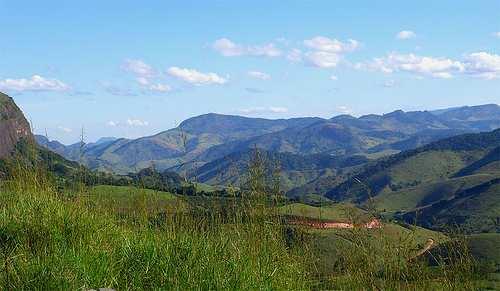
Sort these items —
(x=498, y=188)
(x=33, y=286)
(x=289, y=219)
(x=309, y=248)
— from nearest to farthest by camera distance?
1. (x=33, y=286)
2. (x=309, y=248)
3. (x=289, y=219)
4. (x=498, y=188)

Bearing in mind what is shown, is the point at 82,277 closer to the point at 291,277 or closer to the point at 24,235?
the point at 24,235

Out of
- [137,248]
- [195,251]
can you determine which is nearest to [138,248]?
[137,248]

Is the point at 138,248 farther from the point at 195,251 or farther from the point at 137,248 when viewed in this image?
the point at 195,251

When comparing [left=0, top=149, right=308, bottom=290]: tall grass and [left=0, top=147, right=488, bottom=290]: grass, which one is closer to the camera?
[left=0, top=149, right=308, bottom=290]: tall grass

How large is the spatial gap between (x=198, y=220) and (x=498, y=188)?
201 m

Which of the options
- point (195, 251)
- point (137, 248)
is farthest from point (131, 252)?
point (195, 251)

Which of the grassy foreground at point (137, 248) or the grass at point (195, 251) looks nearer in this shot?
the grassy foreground at point (137, 248)

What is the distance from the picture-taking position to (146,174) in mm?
10266

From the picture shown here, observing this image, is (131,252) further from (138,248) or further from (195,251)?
(195,251)

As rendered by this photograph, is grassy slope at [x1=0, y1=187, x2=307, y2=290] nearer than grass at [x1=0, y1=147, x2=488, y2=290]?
Yes

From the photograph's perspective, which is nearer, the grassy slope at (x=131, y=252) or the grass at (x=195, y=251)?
the grassy slope at (x=131, y=252)

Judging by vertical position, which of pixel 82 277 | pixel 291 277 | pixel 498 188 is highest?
pixel 82 277

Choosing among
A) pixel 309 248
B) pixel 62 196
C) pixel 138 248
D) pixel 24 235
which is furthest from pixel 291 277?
pixel 62 196

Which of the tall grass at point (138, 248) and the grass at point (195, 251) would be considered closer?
the tall grass at point (138, 248)
